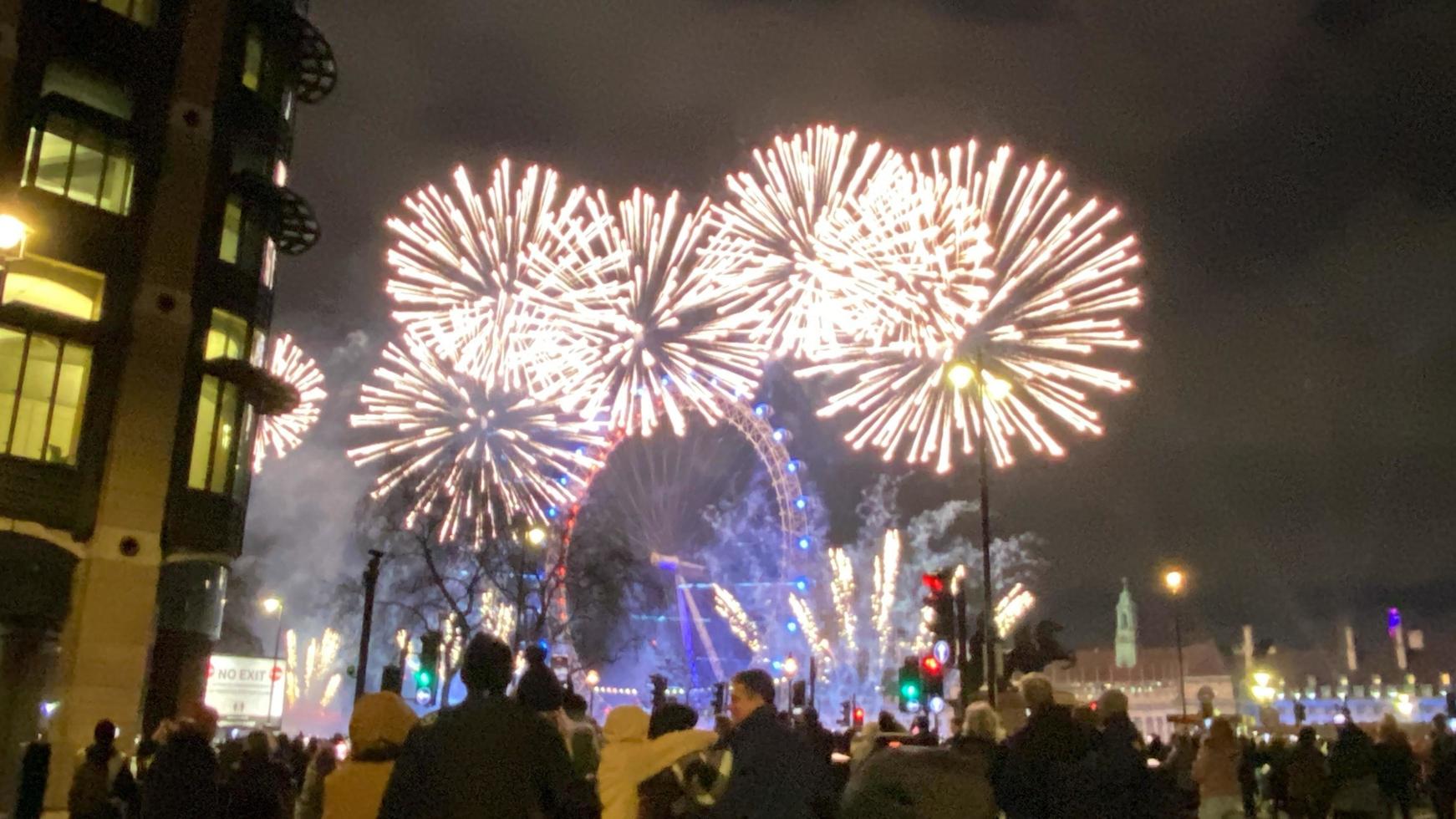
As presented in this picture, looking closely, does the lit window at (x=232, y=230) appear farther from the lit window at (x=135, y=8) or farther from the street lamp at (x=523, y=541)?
the street lamp at (x=523, y=541)

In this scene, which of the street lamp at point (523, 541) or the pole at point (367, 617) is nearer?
the pole at point (367, 617)

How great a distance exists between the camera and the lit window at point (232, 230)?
2845cm

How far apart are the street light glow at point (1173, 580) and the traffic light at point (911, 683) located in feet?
32.8

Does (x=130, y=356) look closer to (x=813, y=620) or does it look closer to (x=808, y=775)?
(x=808, y=775)

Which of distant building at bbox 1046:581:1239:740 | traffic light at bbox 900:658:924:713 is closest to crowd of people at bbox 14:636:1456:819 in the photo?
traffic light at bbox 900:658:924:713

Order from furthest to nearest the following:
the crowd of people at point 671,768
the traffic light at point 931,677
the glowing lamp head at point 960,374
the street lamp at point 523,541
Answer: the street lamp at point 523,541, the glowing lamp head at point 960,374, the traffic light at point 931,677, the crowd of people at point 671,768

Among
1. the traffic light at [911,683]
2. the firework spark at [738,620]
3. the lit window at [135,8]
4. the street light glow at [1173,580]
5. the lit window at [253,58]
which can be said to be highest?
the lit window at [253,58]

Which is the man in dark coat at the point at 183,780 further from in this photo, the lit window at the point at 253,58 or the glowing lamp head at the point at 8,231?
the lit window at the point at 253,58

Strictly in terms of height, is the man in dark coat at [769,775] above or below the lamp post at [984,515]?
below

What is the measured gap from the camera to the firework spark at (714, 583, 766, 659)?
2630 inches

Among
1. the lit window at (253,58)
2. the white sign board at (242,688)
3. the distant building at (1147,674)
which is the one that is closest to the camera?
the white sign board at (242,688)

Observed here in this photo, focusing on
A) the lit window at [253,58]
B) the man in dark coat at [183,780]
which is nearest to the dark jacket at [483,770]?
the man in dark coat at [183,780]

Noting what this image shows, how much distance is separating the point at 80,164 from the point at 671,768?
79.3 ft

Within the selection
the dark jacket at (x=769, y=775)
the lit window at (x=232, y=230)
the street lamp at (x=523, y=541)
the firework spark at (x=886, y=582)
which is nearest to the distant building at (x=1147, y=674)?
the firework spark at (x=886, y=582)
